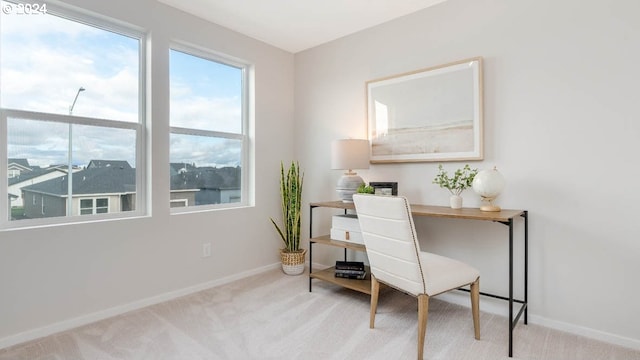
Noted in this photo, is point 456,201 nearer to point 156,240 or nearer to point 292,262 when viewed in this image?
point 292,262

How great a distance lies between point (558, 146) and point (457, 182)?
0.66 metres

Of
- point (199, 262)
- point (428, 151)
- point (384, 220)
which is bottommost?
point (199, 262)

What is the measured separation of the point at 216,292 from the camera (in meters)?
2.88

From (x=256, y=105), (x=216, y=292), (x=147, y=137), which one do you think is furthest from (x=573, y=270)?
(x=147, y=137)

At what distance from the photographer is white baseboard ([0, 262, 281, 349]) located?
6.64 ft

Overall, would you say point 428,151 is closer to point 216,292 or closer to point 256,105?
Result: point 256,105

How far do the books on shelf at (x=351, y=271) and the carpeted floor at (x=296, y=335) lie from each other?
175 millimetres

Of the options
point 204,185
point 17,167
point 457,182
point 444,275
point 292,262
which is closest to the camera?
point 444,275

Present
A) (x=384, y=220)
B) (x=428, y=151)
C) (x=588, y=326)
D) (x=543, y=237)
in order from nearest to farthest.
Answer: (x=384, y=220), (x=588, y=326), (x=543, y=237), (x=428, y=151)

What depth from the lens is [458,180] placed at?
254cm

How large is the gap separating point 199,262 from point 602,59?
3267 millimetres

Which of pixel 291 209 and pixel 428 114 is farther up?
pixel 428 114

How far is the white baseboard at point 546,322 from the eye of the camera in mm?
1977

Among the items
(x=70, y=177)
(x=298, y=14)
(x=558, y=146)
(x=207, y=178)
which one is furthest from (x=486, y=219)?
(x=70, y=177)
